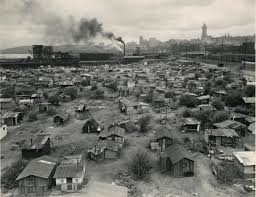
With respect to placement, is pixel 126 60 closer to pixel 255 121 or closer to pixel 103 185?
pixel 255 121

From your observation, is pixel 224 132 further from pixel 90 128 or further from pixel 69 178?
pixel 69 178

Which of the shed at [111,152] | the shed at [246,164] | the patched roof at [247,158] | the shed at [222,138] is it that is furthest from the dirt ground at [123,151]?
the shed at [222,138]

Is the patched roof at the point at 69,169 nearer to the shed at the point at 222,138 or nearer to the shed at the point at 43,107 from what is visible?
the shed at the point at 222,138

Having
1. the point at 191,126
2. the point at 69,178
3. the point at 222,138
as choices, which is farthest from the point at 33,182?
the point at 191,126

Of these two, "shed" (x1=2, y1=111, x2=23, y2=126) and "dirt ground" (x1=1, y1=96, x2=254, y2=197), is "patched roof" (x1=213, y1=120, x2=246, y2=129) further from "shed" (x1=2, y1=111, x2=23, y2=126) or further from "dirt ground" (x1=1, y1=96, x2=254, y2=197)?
"shed" (x1=2, y1=111, x2=23, y2=126)

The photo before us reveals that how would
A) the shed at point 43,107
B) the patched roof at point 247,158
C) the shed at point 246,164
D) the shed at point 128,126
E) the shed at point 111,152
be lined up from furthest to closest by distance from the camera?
the shed at point 43,107
the shed at point 128,126
the shed at point 111,152
the patched roof at point 247,158
the shed at point 246,164
